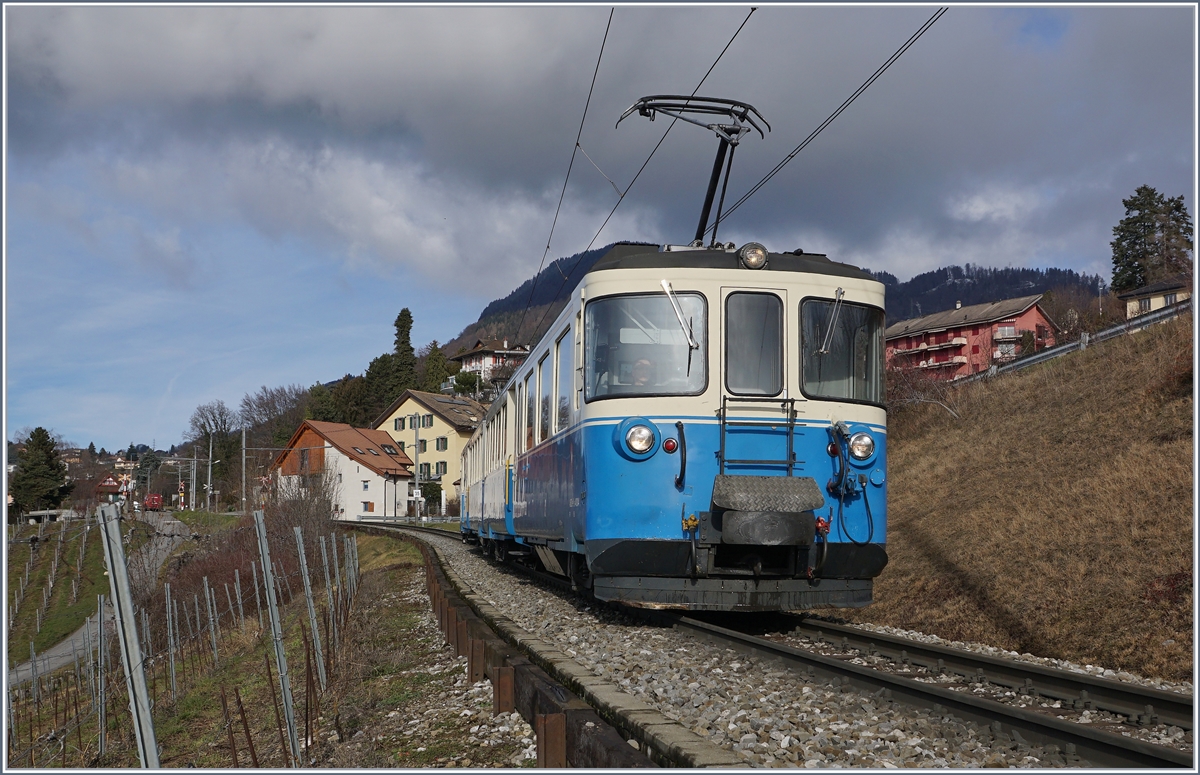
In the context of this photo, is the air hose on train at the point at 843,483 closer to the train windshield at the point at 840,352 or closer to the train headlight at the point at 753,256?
the train windshield at the point at 840,352

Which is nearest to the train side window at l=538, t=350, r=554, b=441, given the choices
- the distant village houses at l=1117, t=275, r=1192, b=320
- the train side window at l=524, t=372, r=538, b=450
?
the train side window at l=524, t=372, r=538, b=450

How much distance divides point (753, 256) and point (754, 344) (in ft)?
2.57

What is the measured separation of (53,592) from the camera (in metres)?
46.0

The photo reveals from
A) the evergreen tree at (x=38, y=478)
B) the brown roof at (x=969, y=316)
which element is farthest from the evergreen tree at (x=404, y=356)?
the brown roof at (x=969, y=316)

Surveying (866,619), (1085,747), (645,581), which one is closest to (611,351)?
(645,581)

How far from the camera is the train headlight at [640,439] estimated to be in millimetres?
7895

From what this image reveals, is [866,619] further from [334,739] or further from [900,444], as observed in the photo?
[900,444]

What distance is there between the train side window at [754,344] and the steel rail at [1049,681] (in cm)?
221

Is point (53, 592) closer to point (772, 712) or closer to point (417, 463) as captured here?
point (417, 463)

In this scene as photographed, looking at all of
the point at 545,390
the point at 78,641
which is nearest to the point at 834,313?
the point at 545,390

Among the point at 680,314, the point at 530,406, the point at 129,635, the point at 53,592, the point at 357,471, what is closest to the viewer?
the point at 129,635

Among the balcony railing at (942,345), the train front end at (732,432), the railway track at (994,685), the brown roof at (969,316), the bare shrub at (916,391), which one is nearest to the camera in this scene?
the railway track at (994,685)

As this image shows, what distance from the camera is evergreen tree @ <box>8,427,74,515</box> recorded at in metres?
64.4

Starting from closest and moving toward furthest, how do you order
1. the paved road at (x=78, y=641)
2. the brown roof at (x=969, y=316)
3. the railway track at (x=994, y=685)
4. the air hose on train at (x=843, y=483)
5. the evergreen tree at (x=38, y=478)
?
the railway track at (x=994, y=685) → the air hose on train at (x=843, y=483) → the paved road at (x=78, y=641) → the evergreen tree at (x=38, y=478) → the brown roof at (x=969, y=316)
